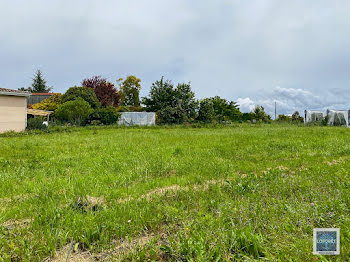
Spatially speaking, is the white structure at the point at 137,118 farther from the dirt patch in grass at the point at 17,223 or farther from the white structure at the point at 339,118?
the white structure at the point at 339,118

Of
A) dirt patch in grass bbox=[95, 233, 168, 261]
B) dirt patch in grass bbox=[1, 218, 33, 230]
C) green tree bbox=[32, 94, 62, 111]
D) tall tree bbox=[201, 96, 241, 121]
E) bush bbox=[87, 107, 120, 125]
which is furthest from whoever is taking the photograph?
tall tree bbox=[201, 96, 241, 121]

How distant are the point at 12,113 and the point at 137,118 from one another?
1114cm

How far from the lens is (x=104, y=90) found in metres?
29.4

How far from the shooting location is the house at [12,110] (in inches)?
608

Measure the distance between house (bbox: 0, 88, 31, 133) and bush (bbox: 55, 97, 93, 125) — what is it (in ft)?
10.3

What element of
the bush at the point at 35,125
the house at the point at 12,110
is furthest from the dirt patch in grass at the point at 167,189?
the house at the point at 12,110

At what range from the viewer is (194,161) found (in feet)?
15.6

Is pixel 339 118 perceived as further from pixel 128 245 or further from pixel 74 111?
pixel 128 245

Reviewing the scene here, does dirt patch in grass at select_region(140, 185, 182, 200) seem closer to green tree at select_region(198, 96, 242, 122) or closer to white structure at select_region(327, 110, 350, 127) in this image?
green tree at select_region(198, 96, 242, 122)

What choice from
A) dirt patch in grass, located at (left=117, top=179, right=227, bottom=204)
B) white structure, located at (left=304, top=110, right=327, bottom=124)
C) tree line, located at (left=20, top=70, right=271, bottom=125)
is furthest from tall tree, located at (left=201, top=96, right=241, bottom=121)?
dirt patch in grass, located at (left=117, top=179, right=227, bottom=204)

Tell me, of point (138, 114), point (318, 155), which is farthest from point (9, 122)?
point (318, 155)

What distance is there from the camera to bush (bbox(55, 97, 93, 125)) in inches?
740

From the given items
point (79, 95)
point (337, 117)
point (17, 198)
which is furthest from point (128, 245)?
point (337, 117)

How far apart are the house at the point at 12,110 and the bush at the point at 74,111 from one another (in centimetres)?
313
